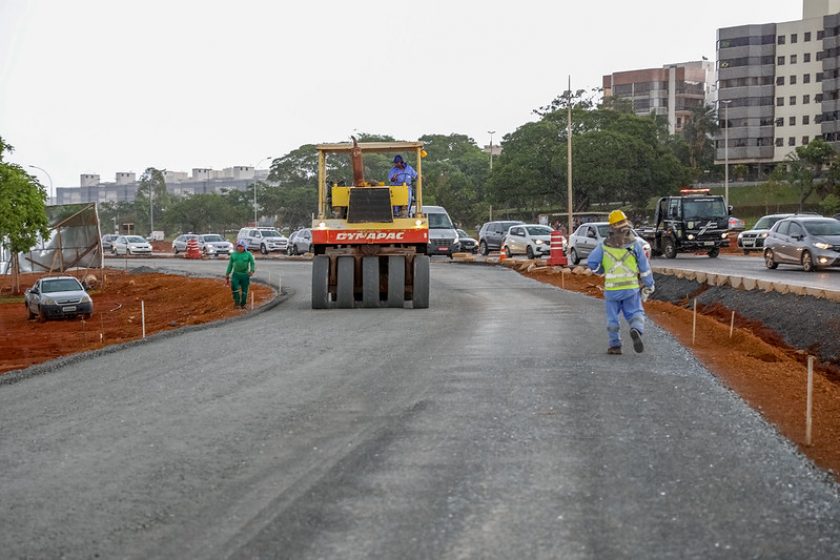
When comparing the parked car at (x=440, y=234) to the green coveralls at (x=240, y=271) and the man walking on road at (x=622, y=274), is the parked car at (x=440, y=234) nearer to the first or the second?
the green coveralls at (x=240, y=271)

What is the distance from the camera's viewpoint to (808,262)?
31578 millimetres

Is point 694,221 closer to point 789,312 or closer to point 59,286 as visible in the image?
point 789,312

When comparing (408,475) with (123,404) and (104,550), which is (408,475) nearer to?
(104,550)

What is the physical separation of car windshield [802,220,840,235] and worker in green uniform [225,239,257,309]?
16990 millimetres

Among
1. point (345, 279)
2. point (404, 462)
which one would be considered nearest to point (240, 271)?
point (345, 279)

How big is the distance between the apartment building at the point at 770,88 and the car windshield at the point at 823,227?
85702 mm

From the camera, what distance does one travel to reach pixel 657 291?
29.4 m

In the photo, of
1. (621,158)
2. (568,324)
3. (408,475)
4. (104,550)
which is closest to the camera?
(104,550)

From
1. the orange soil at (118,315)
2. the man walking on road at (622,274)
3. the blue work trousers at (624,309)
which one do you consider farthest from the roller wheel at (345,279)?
the blue work trousers at (624,309)

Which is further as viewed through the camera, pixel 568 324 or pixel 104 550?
pixel 568 324

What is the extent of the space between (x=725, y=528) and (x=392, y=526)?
6.53ft

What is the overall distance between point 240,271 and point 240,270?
0.04 metres

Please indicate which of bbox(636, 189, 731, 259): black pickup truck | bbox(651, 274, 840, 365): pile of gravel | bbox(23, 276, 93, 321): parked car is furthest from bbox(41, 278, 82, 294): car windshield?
bbox(636, 189, 731, 259): black pickup truck

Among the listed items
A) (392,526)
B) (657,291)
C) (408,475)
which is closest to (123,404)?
(408,475)
